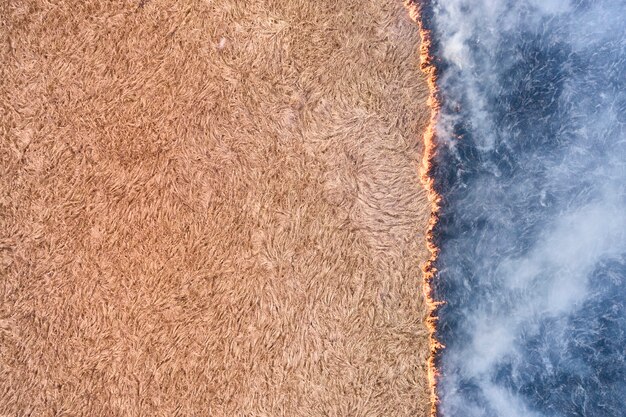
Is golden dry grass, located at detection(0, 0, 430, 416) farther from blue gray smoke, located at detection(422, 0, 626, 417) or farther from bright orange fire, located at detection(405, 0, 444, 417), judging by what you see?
blue gray smoke, located at detection(422, 0, 626, 417)

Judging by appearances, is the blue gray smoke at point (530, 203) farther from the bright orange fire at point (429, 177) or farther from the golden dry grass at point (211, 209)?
the golden dry grass at point (211, 209)

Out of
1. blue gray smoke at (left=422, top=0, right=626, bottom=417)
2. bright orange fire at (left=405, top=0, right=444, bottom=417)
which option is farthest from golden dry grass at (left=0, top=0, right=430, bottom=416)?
blue gray smoke at (left=422, top=0, right=626, bottom=417)

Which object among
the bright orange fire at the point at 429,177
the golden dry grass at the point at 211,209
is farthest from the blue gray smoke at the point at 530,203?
the golden dry grass at the point at 211,209

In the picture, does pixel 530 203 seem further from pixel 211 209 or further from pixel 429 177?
pixel 211 209

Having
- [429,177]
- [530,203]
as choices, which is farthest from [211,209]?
[530,203]
